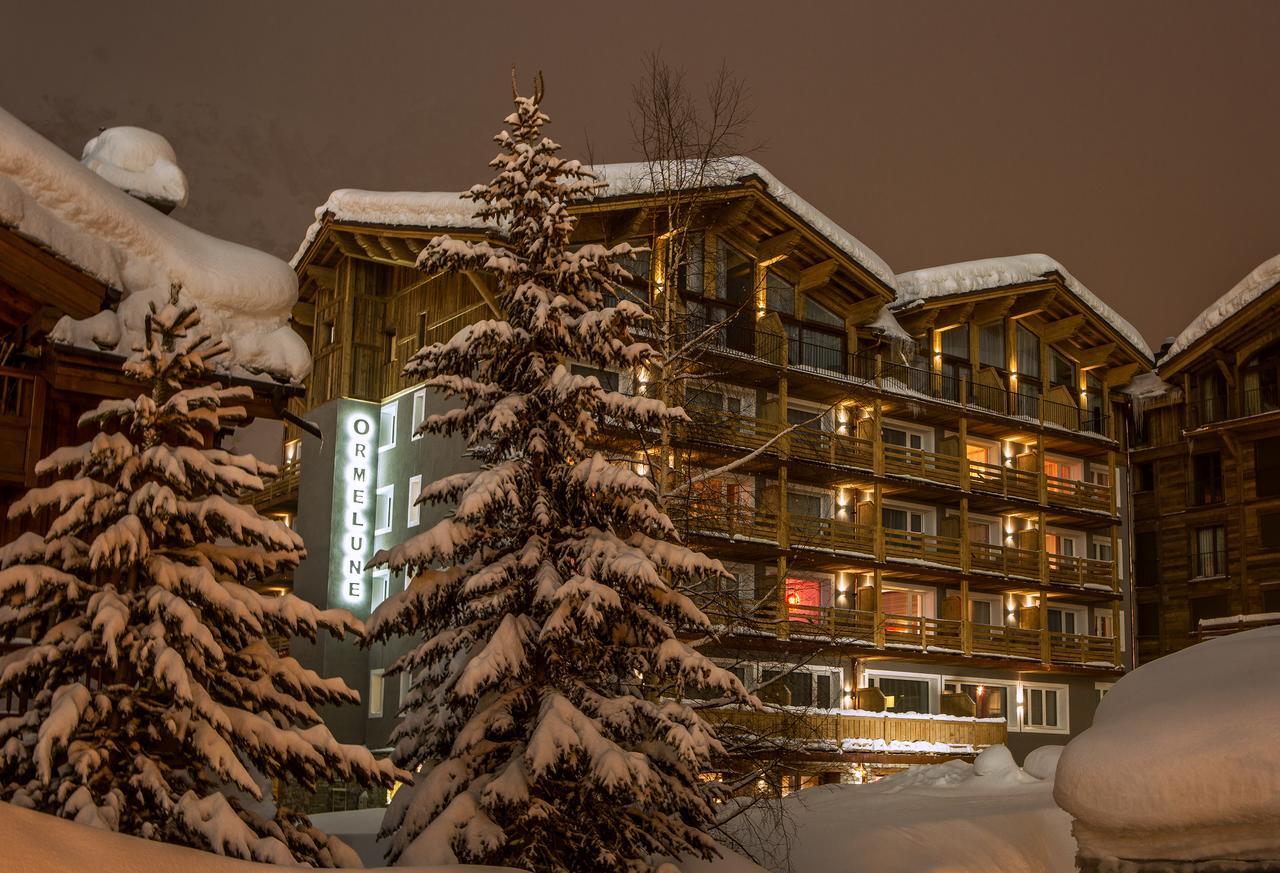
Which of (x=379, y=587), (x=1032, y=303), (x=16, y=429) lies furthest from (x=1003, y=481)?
(x=16, y=429)

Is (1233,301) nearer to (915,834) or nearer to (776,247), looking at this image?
(776,247)

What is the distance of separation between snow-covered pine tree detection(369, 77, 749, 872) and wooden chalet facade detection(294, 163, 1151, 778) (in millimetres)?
18670

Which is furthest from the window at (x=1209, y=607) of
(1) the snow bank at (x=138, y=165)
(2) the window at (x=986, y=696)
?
(1) the snow bank at (x=138, y=165)

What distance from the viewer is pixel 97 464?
11.4m

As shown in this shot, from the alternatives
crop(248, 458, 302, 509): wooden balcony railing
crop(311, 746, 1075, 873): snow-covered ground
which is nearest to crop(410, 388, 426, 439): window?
crop(248, 458, 302, 509): wooden balcony railing

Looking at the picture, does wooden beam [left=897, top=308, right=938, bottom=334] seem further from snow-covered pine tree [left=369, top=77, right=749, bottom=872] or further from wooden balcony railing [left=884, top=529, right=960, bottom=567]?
snow-covered pine tree [left=369, top=77, right=749, bottom=872]

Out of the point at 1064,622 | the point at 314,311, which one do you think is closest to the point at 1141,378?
the point at 1064,622

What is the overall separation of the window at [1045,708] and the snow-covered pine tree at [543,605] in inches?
1333

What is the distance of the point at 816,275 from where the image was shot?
43125 mm

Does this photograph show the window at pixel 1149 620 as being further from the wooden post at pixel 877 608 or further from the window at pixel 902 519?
the wooden post at pixel 877 608

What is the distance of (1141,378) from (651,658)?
42.4 m

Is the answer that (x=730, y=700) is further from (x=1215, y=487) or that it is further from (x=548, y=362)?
(x=1215, y=487)

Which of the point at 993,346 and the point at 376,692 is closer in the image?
the point at 376,692

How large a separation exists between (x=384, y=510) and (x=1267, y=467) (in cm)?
2976
